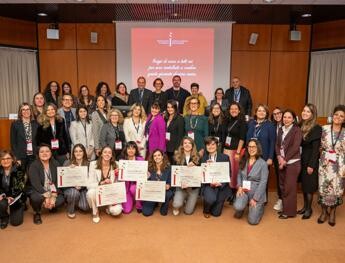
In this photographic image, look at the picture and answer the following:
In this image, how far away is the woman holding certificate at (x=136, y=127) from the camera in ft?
15.3

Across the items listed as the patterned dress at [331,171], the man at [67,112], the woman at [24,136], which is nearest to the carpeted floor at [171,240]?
the patterned dress at [331,171]

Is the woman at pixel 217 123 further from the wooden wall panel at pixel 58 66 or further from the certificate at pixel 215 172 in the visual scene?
the wooden wall panel at pixel 58 66

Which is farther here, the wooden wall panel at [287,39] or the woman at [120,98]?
the wooden wall panel at [287,39]

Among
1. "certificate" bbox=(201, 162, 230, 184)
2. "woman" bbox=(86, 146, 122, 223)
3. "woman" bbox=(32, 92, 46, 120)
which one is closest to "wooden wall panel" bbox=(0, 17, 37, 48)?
"woman" bbox=(32, 92, 46, 120)

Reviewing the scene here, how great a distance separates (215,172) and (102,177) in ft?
4.90

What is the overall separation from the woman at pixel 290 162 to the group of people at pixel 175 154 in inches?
0.5

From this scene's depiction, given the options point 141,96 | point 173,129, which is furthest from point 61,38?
point 173,129

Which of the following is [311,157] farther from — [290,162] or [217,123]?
[217,123]

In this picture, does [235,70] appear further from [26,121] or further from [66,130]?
[26,121]

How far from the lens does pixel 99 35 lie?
24.3 ft

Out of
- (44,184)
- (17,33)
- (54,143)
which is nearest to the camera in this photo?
(44,184)

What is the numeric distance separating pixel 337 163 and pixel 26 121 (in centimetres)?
409

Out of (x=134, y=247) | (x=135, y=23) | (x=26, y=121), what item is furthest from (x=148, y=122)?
(x=135, y=23)

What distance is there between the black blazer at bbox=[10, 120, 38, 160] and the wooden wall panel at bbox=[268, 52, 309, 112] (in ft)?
18.3
